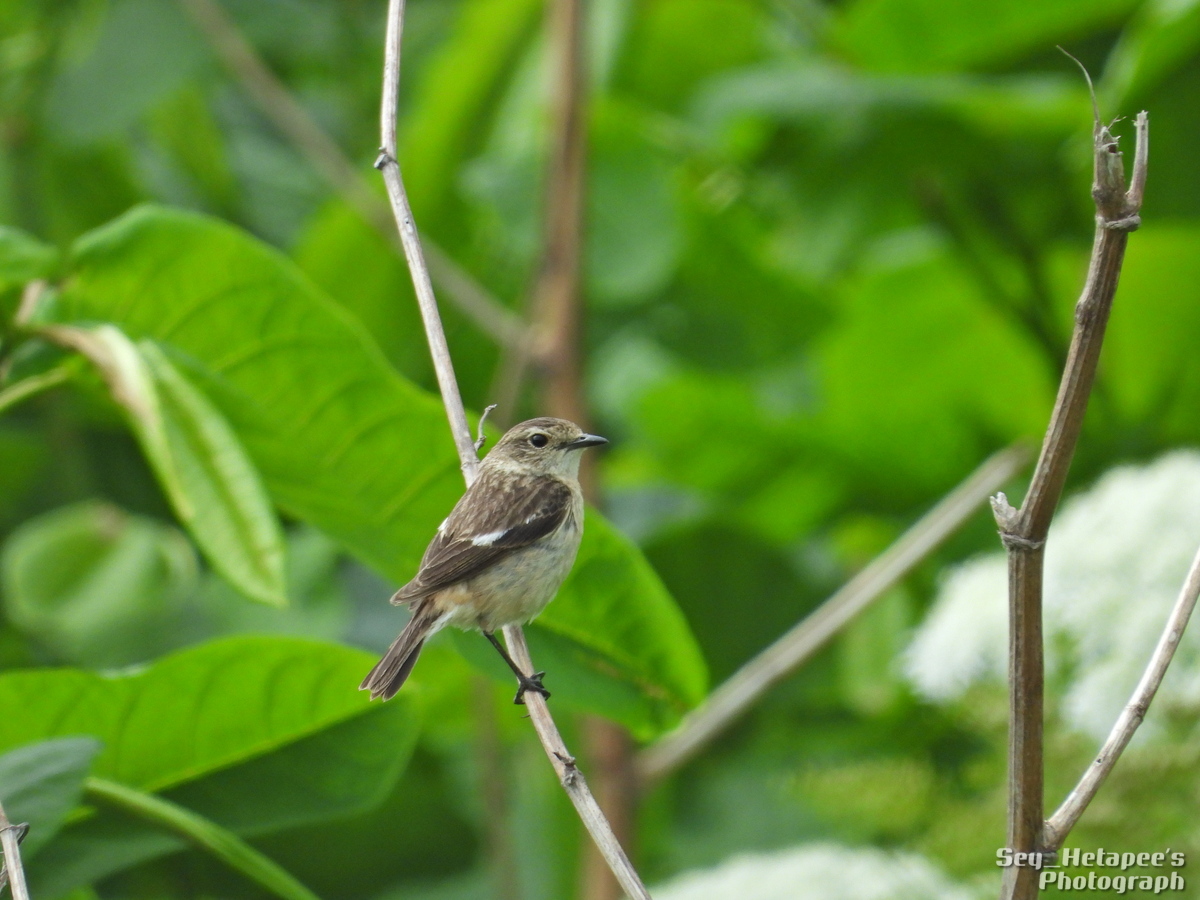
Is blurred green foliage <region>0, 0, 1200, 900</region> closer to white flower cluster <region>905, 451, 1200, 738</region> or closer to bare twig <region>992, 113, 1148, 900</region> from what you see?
white flower cluster <region>905, 451, 1200, 738</region>

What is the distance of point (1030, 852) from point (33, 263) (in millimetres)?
1290

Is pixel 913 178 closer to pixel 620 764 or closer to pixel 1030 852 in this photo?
pixel 620 764

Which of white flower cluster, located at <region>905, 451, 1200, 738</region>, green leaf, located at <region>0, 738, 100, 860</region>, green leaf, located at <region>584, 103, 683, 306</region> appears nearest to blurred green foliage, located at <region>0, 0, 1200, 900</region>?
green leaf, located at <region>584, 103, 683, 306</region>

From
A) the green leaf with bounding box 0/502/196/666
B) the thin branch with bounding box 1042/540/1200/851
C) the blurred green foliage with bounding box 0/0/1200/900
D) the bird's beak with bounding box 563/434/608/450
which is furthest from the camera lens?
the blurred green foliage with bounding box 0/0/1200/900

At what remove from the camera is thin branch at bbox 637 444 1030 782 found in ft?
7.86

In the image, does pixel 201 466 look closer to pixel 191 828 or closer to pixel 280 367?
pixel 280 367

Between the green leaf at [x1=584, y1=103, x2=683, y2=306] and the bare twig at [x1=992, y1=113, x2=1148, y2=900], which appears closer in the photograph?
the bare twig at [x1=992, y1=113, x2=1148, y2=900]

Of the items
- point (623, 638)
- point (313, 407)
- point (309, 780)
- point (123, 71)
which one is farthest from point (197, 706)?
point (123, 71)

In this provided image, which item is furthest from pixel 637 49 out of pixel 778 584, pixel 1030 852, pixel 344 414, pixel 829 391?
pixel 1030 852

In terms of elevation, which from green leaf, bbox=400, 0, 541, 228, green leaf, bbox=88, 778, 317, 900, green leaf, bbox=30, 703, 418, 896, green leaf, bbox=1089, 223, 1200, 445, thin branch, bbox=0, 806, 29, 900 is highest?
green leaf, bbox=400, 0, 541, 228

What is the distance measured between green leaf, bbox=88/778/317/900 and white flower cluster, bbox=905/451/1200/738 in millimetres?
1303

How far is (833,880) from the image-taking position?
8.14 feet

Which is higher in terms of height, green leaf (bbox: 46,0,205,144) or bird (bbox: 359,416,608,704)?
green leaf (bbox: 46,0,205,144)

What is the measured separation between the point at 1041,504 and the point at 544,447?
0.96 metres
